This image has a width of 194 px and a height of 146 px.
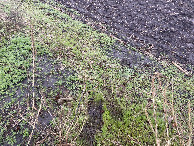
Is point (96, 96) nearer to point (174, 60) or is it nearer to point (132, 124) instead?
point (132, 124)

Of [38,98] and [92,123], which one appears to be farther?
[38,98]

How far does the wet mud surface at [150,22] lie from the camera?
447 centimetres

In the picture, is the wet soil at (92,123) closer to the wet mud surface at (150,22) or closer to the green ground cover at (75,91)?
the green ground cover at (75,91)

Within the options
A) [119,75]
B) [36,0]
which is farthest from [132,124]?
[36,0]

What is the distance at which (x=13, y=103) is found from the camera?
291 centimetres

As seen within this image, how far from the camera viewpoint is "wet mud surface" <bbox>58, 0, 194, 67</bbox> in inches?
176

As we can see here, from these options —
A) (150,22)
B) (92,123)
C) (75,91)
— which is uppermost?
(150,22)

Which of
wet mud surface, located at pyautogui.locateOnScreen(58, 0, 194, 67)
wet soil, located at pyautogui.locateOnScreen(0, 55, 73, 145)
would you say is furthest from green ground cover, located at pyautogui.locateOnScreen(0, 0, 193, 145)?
wet mud surface, located at pyautogui.locateOnScreen(58, 0, 194, 67)

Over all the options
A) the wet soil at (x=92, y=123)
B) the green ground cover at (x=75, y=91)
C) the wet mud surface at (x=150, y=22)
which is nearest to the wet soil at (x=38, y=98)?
the green ground cover at (x=75, y=91)

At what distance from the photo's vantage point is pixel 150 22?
5.21m

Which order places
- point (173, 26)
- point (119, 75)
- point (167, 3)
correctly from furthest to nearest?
point (167, 3)
point (173, 26)
point (119, 75)

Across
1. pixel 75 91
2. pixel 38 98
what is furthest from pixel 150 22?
pixel 38 98

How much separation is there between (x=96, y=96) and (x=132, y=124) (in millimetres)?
745

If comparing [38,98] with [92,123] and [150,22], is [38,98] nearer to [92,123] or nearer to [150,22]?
[92,123]
